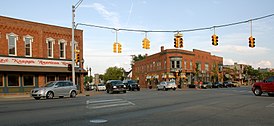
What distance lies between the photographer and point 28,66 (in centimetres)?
3275

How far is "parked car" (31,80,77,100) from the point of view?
2334cm

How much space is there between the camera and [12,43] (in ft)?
105

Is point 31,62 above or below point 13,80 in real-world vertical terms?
above

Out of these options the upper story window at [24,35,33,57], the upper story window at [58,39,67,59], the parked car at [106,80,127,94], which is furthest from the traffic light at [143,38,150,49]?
the upper story window at [24,35,33,57]

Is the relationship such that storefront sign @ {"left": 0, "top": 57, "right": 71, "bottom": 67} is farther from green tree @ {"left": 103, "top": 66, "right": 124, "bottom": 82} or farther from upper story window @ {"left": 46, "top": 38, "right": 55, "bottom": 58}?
green tree @ {"left": 103, "top": 66, "right": 124, "bottom": 82}

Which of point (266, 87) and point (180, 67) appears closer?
point (266, 87)

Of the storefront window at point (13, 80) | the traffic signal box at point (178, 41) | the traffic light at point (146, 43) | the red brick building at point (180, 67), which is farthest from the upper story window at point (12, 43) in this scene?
the red brick building at point (180, 67)

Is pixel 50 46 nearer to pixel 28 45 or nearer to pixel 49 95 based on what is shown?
pixel 28 45

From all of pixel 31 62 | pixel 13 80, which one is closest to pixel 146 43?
pixel 31 62

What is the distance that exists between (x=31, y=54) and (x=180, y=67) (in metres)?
39.8

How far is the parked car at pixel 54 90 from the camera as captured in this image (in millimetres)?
23337

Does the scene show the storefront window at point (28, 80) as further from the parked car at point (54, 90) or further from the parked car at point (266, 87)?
the parked car at point (266, 87)

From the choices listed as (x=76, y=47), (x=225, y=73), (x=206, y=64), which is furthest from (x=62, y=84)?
(x=225, y=73)

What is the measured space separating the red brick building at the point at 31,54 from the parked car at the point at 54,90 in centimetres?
850
